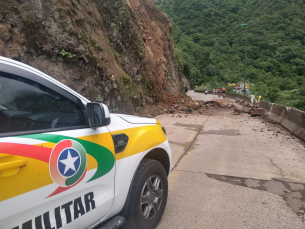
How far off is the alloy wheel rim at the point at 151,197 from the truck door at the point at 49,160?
2.02 ft

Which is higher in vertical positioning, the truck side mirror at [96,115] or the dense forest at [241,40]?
the dense forest at [241,40]

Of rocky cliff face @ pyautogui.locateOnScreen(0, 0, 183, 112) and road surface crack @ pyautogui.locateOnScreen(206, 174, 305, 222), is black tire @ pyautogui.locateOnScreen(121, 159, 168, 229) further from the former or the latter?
rocky cliff face @ pyautogui.locateOnScreen(0, 0, 183, 112)

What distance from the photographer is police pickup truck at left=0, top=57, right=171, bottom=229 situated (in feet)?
5.57

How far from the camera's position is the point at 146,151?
9.88ft

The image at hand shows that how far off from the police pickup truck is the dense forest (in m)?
42.5

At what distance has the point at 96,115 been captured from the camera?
232cm

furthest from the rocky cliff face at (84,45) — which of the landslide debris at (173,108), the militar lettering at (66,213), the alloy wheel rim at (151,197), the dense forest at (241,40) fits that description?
the dense forest at (241,40)

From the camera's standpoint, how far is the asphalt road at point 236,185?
3.54 meters

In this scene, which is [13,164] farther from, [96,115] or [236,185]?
[236,185]

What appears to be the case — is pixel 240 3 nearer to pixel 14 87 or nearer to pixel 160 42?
pixel 160 42

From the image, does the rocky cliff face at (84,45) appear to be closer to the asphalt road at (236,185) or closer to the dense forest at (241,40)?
the asphalt road at (236,185)

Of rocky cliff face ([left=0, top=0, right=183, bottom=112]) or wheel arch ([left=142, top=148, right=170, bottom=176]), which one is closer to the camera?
wheel arch ([left=142, top=148, right=170, bottom=176])

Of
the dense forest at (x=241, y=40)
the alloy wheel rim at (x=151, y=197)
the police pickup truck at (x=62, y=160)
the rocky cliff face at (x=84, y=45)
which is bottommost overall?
the alloy wheel rim at (x=151, y=197)

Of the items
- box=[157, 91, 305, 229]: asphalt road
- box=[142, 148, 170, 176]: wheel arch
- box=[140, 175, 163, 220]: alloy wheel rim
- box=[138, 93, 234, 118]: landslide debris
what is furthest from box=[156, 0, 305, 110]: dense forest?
box=[140, 175, 163, 220]: alloy wheel rim
